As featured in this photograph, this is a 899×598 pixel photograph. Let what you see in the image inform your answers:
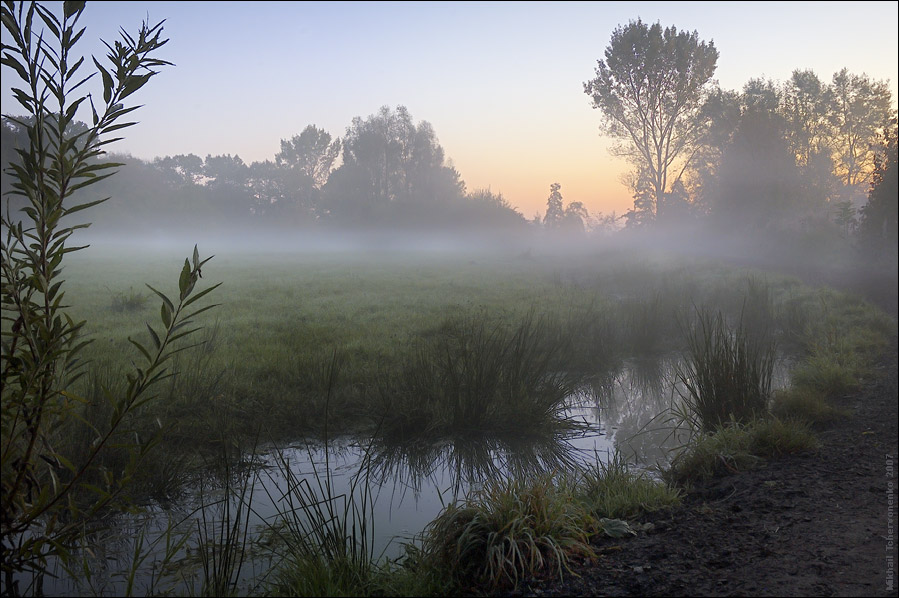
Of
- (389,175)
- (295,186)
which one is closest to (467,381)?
(295,186)

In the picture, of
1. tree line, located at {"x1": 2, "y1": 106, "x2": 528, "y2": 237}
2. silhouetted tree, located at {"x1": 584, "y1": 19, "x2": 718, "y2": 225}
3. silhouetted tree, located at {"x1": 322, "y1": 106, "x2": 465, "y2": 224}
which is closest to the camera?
tree line, located at {"x1": 2, "y1": 106, "x2": 528, "y2": 237}

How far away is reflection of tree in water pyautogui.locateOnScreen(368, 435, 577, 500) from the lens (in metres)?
4.11

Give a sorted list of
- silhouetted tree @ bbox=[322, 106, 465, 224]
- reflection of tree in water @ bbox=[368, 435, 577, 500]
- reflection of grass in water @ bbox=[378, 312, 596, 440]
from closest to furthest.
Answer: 1. reflection of tree in water @ bbox=[368, 435, 577, 500]
2. reflection of grass in water @ bbox=[378, 312, 596, 440]
3. silhouetted tree @ bbox=[322, 106, 465, 224]

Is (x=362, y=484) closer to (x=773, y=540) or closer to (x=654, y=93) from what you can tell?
(x=773, y=540)

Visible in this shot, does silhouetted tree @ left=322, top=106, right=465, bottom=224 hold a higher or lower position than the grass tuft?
higher

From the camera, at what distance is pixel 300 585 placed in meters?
2.31

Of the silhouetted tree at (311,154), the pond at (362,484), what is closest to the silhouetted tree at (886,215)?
the pond at (362,484)

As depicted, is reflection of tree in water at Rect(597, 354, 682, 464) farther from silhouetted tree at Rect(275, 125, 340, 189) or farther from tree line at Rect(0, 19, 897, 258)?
silhouetted tree at Rect(275, 125, 340, 189)

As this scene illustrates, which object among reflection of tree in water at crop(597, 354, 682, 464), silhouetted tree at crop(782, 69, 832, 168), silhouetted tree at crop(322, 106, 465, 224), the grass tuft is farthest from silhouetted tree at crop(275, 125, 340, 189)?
silhouetted tree at crop(782, 69, 832, 168)

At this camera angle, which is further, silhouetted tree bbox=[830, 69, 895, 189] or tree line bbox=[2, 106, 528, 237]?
silhouetted tree bbox=[830, 69, 895, 189]

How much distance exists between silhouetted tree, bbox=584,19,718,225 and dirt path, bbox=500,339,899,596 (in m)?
16.3

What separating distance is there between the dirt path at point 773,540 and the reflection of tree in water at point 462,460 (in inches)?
49.1

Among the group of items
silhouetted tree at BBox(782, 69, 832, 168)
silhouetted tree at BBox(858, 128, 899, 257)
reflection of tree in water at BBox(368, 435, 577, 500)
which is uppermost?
silhouetted tree at BBox(782, 69, 832, 168)

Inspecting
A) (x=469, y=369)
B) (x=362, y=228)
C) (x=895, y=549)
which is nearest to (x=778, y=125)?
(x=362, y=228)
